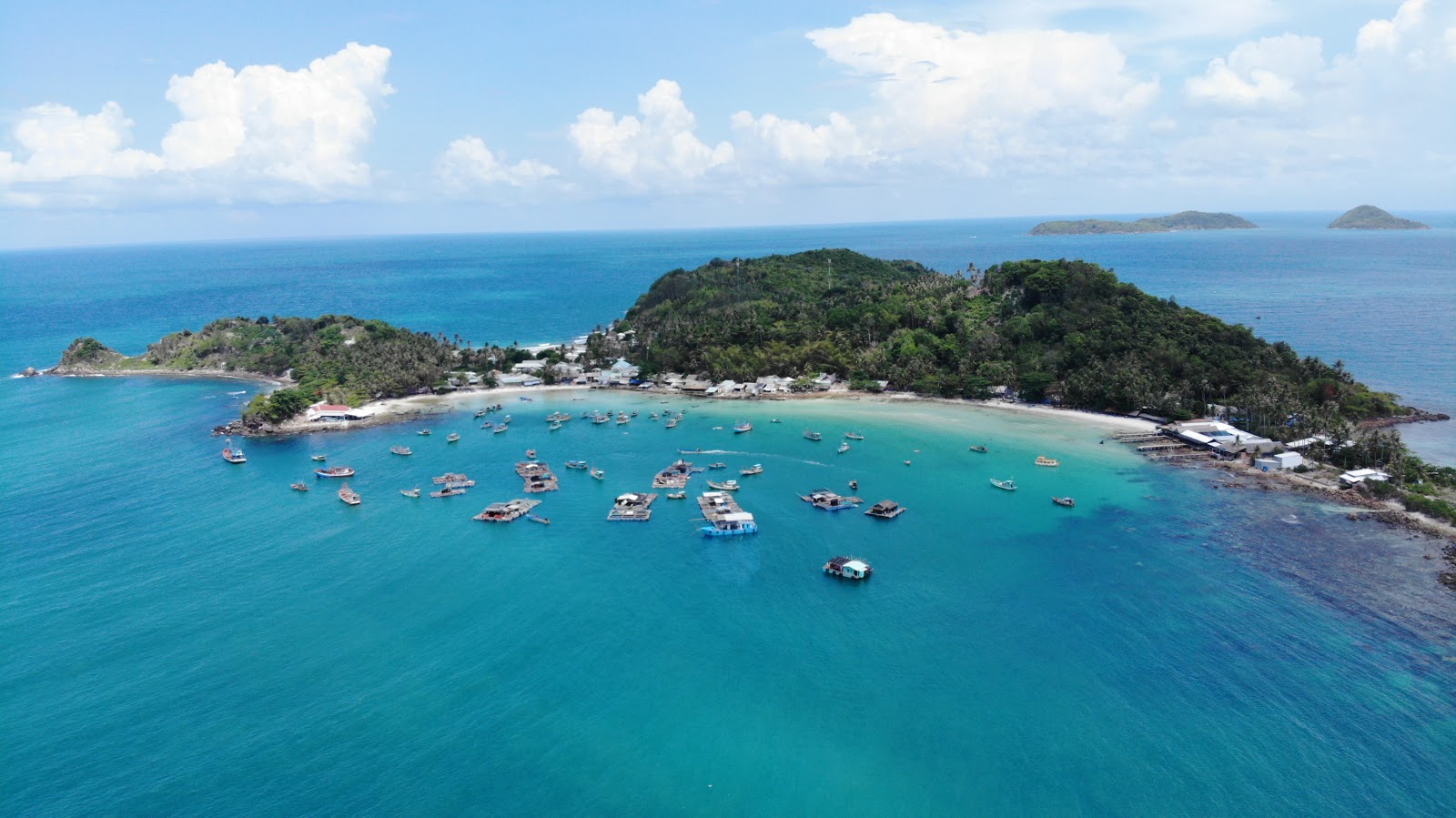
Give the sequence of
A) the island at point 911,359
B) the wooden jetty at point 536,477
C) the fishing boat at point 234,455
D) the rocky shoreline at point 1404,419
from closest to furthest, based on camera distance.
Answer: the wooden jetty at point 536,477 < the fishing boat at point 234,455 < the island at point 911,359 < the rocky shoreline at point 1404,419

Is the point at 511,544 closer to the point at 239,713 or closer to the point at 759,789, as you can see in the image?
the point at 239,713

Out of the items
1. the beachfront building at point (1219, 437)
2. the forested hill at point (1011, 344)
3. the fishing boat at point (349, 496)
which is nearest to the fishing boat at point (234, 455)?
the fishing boat at point (349, 496)

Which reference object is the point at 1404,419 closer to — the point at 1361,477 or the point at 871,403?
the point at 1361,477

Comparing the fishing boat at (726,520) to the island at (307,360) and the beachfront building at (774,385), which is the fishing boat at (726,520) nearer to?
the beachfront building at (774,385)

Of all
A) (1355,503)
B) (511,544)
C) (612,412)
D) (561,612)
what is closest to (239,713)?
(561,612)

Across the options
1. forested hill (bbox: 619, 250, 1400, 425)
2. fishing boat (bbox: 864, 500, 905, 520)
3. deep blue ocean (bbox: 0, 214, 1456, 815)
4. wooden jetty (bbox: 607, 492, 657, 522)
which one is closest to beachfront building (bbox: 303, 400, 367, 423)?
deep blue ocean (bbox: 0, 214, 1456, 815)

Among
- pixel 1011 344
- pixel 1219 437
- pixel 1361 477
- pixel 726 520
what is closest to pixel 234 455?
pixel 726 520

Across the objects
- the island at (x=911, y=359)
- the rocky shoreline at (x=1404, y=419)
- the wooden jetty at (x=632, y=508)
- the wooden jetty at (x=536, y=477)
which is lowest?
the wooden jetty at (x=632, y=508)
